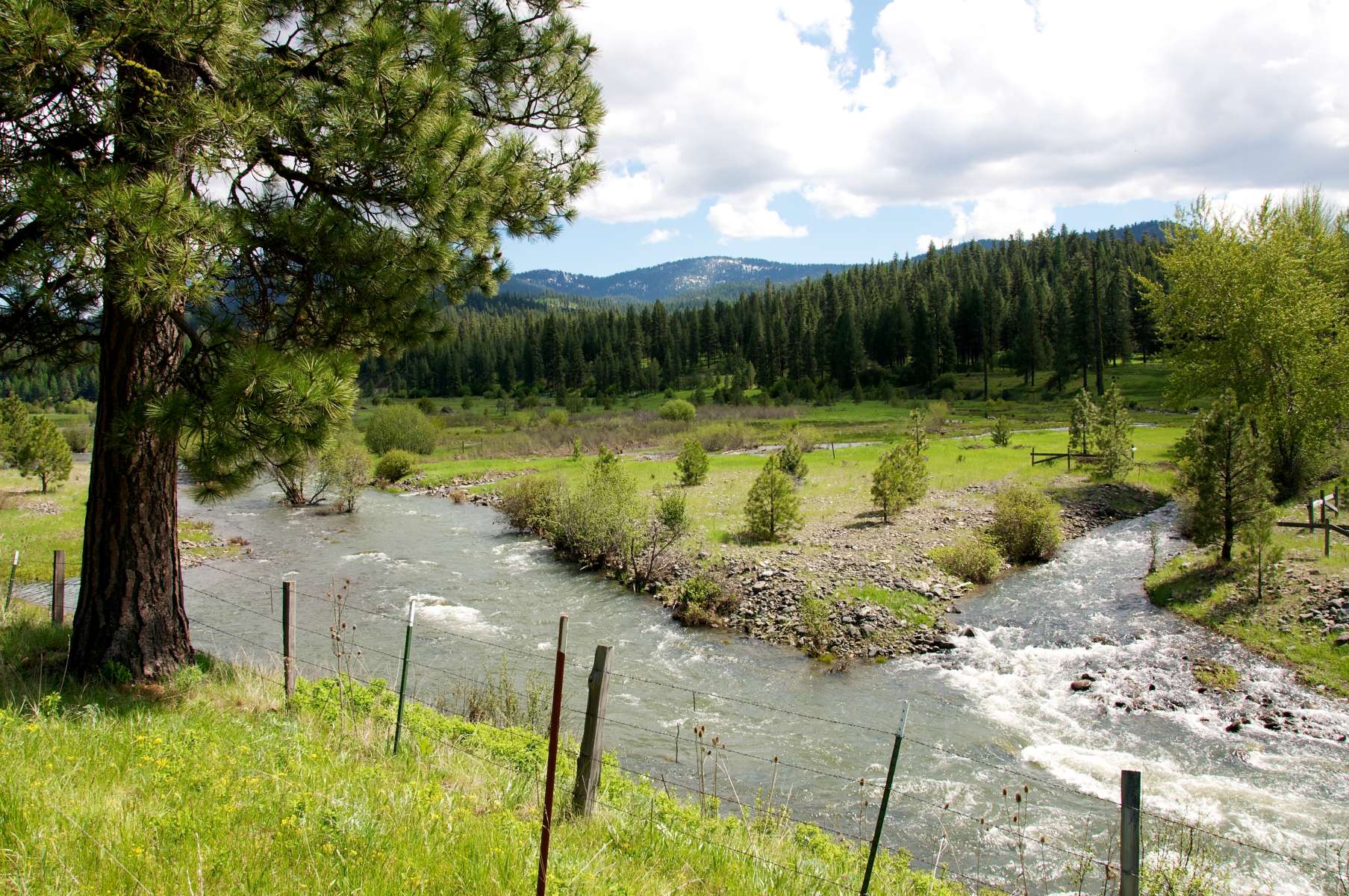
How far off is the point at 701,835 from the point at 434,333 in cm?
708

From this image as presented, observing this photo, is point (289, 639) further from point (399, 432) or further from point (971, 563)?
point (399, 432)

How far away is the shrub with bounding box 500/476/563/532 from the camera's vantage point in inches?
1145

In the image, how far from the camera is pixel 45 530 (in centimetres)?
2566

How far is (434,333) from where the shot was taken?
32.8 ft

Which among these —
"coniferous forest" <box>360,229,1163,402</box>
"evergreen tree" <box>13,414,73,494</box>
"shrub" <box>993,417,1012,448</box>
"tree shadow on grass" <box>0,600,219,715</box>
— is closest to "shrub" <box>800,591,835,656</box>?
"tree shadow on grass" <box>0,600,219,715</box>

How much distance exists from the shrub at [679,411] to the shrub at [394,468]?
31.2 meters

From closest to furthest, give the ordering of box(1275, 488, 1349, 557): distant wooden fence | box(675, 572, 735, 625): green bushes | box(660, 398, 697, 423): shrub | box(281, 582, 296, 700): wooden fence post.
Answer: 1. box(281, 582, 296, 700): wooden fence post
2. box(675, 572, 735, 625): green bushes
3. box(1275, 488, 1349, 557): distant wooden fence
4. box(660, 398, 697, 423): shrub

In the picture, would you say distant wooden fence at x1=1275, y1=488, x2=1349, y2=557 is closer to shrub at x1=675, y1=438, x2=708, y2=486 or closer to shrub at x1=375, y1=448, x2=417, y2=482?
shrub at x1=675, y1=438, x2=708, y2=486

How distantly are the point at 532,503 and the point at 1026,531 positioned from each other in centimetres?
1954

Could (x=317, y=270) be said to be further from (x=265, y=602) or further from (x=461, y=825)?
(x=265, y=602)

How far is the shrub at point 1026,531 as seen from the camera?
82.1 feet

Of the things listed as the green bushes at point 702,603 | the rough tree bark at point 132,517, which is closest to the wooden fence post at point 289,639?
the rough tree bark at point 132,517

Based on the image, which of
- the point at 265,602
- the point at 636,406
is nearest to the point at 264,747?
the point at 265,602

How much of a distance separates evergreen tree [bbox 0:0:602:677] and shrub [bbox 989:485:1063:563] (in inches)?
863
